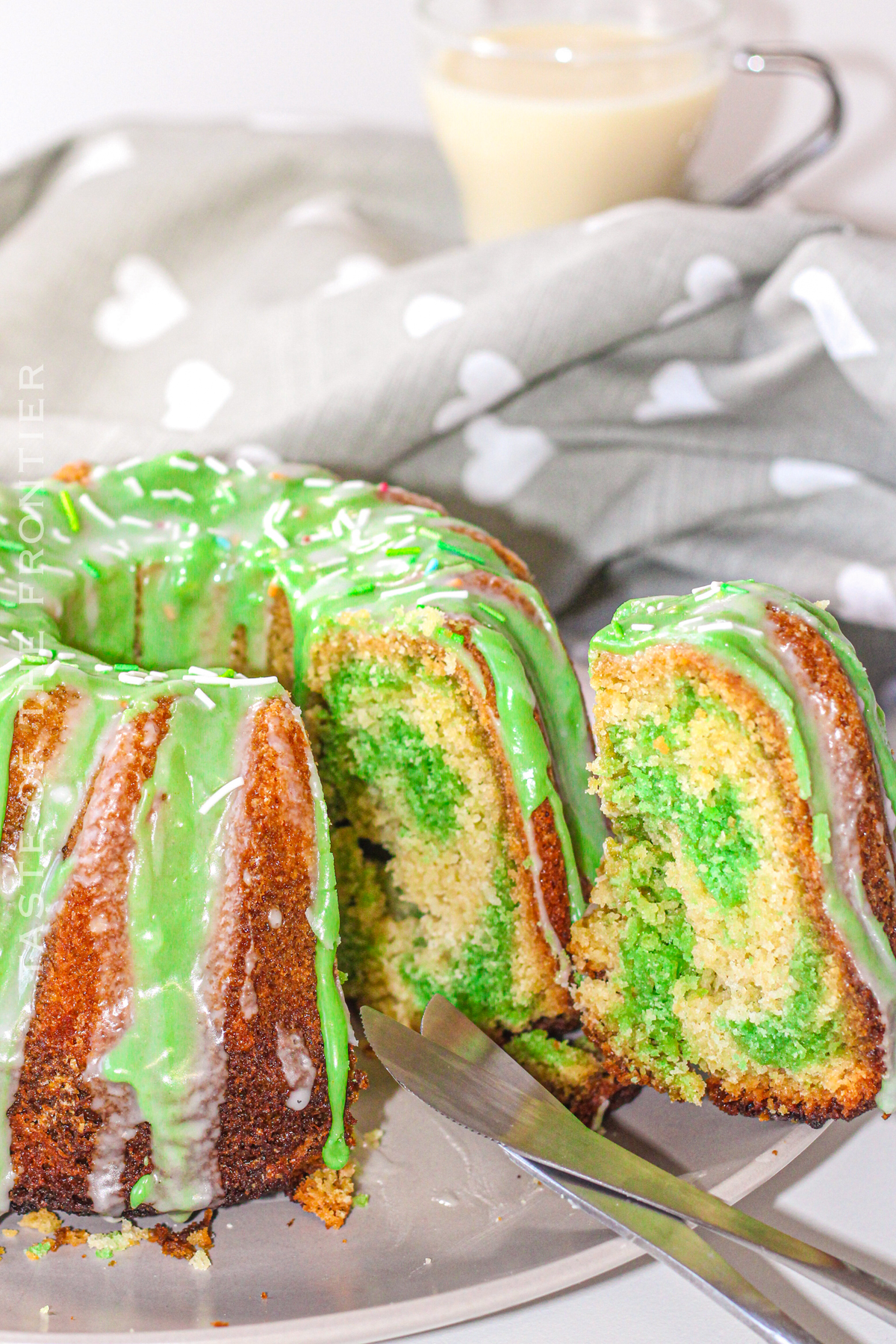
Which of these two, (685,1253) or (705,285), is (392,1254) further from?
(705,285)

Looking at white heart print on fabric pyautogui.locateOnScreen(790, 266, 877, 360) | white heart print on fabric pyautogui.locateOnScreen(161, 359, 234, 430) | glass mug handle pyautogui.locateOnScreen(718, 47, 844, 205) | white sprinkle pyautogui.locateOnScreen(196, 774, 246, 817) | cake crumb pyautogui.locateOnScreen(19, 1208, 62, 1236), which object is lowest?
cake crumb pyautogui.locateOnScreen(19, 1208, 62, 1236)

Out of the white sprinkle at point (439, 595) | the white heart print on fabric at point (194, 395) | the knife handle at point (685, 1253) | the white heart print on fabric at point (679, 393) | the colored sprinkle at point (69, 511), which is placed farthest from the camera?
the white heart print on fabric at point (194, 395)

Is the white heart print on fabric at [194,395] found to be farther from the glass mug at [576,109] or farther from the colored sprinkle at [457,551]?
the colored sprinkle at [457,551]

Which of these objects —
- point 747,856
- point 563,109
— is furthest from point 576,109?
point 747,856

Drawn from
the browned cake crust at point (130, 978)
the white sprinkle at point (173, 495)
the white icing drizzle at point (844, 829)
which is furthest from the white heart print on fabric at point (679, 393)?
the browned cake crust at point (130, 978)

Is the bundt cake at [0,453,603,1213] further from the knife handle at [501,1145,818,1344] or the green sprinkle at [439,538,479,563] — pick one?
the knife handle at [501,1145,818,1344]

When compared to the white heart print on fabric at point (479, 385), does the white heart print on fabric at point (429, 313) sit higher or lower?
higher

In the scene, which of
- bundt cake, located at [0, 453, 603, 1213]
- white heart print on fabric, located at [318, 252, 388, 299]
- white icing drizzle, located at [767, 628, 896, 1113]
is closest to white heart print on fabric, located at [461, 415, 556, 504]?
white heart print on fabric, located at [318, 252, 388, 299]
